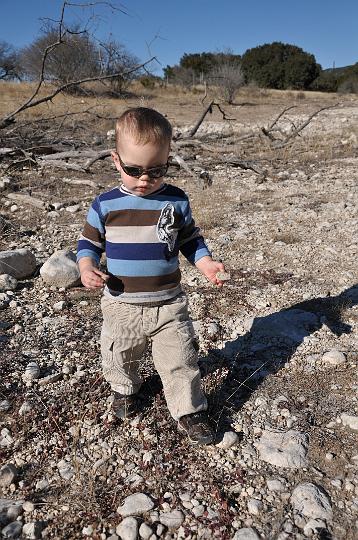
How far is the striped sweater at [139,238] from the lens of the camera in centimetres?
193

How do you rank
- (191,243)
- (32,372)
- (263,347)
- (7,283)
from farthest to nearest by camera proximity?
1. (7,283)
2. (263,347)
3. (32,372)
4. (191,243)

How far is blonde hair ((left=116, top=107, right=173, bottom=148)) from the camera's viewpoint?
1.77 metres

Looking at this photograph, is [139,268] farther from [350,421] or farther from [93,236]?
[350,421]

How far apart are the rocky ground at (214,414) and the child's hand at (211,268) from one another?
0.66 m

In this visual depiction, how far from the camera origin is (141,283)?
6.45ft

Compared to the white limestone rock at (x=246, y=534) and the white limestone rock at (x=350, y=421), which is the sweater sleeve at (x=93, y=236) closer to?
the white limestone rock at (x=246, y=534)

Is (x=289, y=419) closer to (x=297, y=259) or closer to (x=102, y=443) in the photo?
(x=102, y=443)

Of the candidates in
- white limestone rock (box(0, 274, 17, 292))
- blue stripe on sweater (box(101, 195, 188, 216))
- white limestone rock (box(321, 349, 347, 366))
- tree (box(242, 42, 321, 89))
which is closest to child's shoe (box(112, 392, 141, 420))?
blue stripe on sweater (box(101, 195, 188, 216))

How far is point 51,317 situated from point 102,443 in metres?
1.25

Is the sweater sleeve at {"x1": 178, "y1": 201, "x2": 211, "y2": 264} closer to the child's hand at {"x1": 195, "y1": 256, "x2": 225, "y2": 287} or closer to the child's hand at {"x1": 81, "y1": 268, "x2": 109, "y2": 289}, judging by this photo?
the child's hand at {"x1": 195, "y1": 256, "x2": 225, "y2": 287}

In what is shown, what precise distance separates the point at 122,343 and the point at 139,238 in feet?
1.54

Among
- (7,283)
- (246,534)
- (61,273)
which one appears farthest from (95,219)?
(7,283)

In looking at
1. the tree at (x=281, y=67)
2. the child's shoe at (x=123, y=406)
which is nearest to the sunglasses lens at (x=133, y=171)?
the child's shoe at (x=123, y=406)

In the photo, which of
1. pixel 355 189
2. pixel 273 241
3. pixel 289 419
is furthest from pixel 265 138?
pixel 289 419
